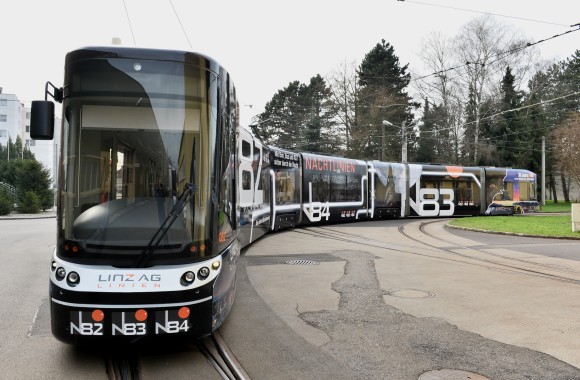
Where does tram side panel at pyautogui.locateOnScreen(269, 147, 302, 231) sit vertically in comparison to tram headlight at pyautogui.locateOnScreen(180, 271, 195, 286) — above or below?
above

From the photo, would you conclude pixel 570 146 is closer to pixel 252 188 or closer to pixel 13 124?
pixel 252 188

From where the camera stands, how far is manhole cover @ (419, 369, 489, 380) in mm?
4340

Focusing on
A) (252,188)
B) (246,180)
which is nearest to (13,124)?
(252,188)

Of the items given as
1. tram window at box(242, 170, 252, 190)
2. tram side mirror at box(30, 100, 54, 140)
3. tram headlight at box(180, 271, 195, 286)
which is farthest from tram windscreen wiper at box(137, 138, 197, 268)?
tram window at box(242, 170, 252, 190)

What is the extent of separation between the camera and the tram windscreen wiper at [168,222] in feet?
14.7

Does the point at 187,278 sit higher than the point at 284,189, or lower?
lower

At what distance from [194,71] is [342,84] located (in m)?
42.3

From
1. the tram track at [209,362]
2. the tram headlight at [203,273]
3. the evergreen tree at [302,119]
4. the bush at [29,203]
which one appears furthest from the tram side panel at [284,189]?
the evergreen tree at [302,119]

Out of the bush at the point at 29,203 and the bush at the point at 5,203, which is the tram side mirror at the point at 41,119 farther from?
the bush at the point at 29,203

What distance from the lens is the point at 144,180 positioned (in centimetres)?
471

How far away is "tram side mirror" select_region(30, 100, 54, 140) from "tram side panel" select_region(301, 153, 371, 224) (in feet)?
52.1

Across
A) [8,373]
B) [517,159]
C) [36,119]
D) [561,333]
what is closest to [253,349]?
[8,373]

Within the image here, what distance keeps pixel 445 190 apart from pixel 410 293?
2124 cm

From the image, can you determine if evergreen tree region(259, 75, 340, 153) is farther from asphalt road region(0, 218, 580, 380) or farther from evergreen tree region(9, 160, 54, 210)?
asphalt road region(0, 218, 580, 380)
